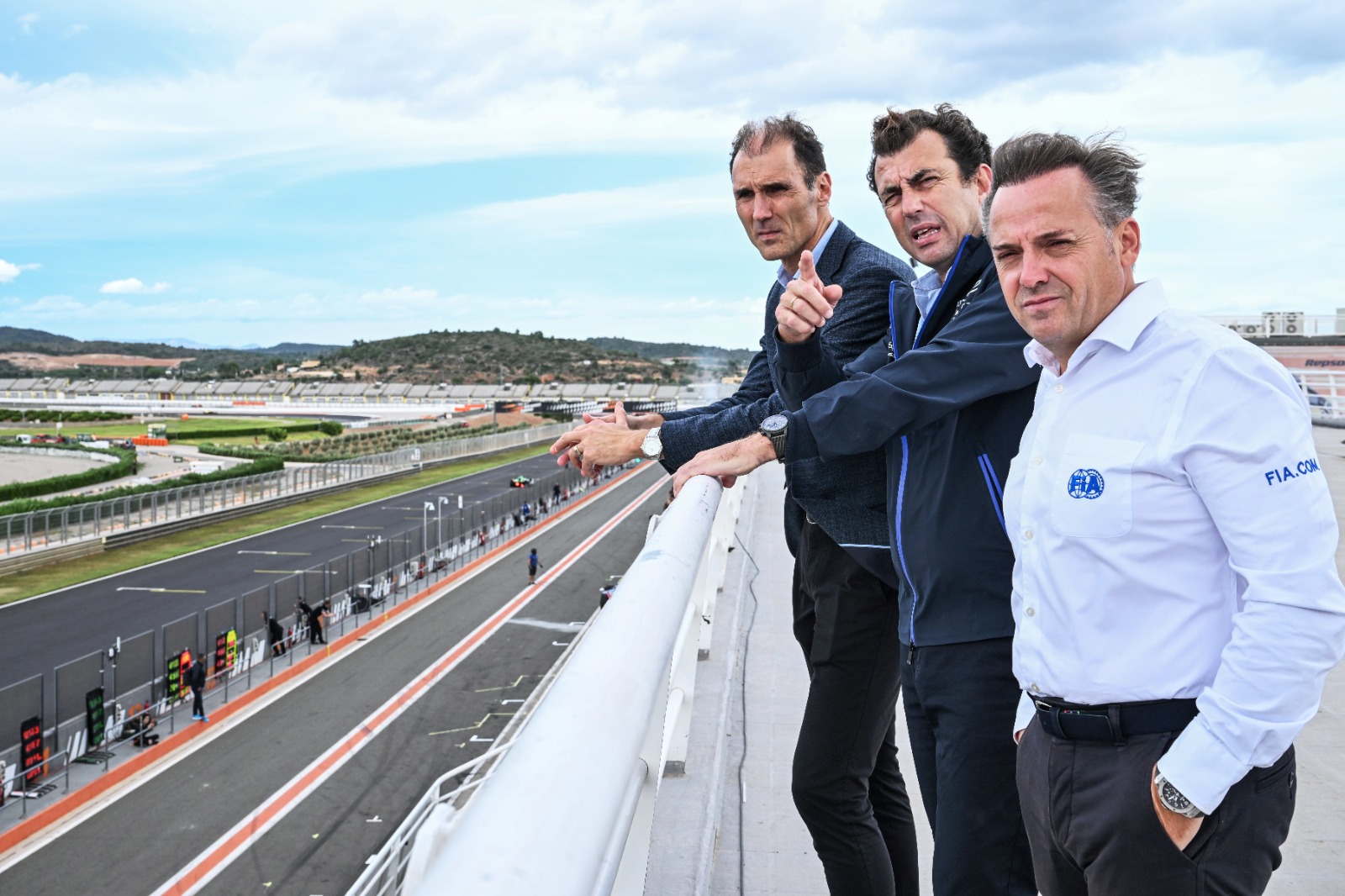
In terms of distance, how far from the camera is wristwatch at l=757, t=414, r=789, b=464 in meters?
2.23

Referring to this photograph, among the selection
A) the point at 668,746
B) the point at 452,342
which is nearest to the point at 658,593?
the point at 668,746

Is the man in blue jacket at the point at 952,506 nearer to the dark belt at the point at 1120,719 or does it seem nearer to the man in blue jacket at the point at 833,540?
the man in blue jacket at the point at 833,540

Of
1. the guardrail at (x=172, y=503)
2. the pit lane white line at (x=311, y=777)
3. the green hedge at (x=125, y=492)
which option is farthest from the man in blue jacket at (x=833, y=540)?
the green hedge at (x=125, y=492)

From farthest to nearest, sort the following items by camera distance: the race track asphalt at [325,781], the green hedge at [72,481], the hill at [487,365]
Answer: the hill at [487,365] < the green hedge at [72,481] < the race track asphalt at [325,781]

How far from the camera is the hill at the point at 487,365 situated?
173 m

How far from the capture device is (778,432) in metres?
2.24

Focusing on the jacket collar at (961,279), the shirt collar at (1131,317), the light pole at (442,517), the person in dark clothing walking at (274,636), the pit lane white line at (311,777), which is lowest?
the pit lane white line at (311,777)

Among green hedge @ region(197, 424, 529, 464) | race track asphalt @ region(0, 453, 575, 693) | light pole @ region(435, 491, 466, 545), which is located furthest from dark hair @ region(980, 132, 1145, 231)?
green hedge @ region(197, 424, 529, 464)

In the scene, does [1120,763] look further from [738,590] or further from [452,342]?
[452,342]

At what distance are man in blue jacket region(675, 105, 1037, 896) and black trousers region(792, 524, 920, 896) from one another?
183 millimetres

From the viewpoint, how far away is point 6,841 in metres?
14.2

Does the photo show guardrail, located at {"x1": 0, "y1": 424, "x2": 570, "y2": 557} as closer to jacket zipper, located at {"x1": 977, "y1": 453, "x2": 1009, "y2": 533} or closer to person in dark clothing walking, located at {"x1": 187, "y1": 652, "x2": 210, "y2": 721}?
person in dark clothing walking, located at {"x1": 187, "y1": 652, "x2": 210, "y2": 721}

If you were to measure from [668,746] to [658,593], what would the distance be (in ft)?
6.43

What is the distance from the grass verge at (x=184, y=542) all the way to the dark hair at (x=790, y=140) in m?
32.6
